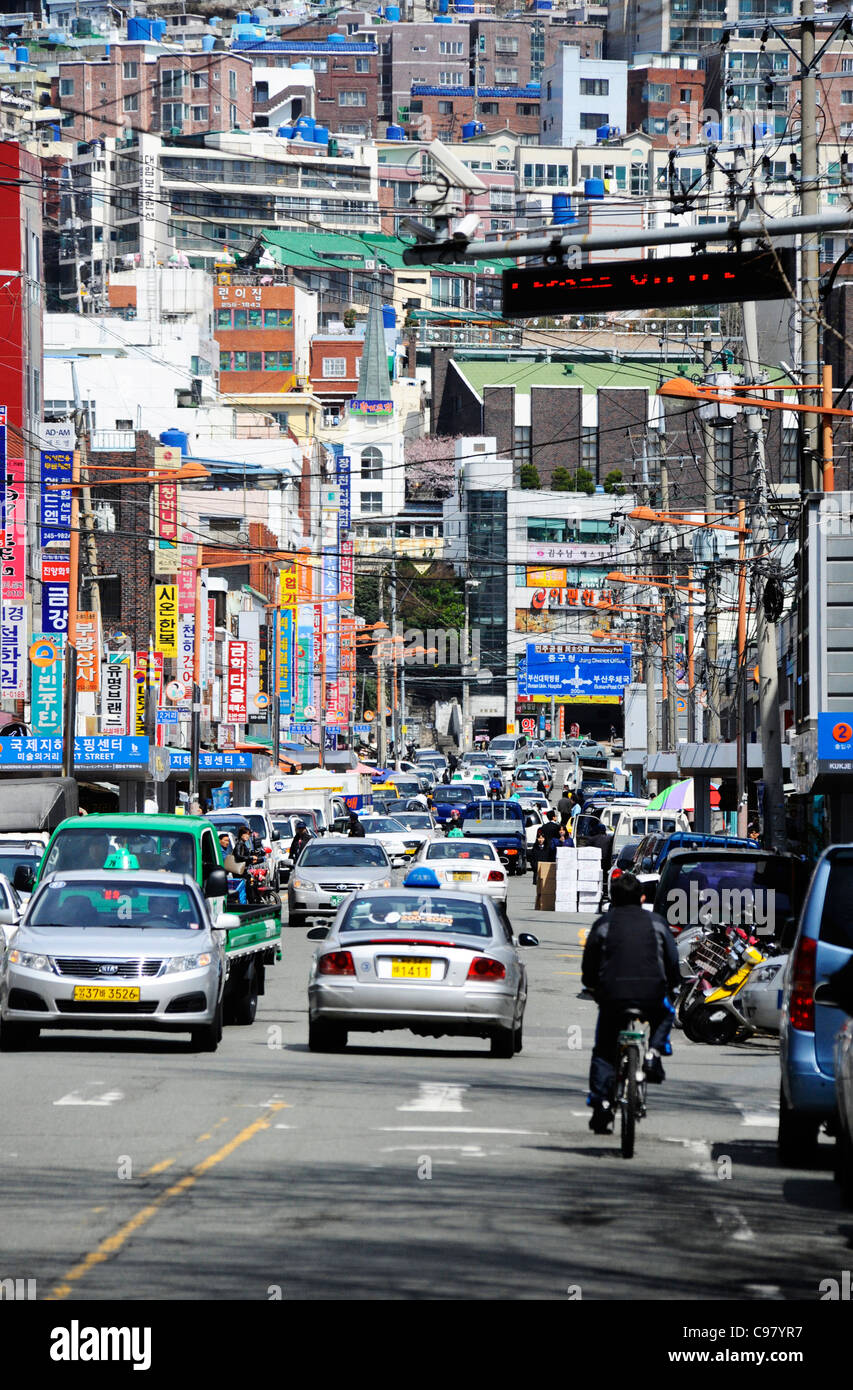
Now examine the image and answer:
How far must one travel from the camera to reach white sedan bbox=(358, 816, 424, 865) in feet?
180

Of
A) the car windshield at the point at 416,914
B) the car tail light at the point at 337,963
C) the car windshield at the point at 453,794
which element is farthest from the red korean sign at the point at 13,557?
the car tail light at the point at 337,963

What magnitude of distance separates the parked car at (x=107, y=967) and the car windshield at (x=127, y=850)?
11.3 ft

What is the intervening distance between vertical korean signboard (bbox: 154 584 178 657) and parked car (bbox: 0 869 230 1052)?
47918 millimetres

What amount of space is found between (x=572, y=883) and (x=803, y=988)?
111 feet

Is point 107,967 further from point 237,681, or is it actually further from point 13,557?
point 237,681

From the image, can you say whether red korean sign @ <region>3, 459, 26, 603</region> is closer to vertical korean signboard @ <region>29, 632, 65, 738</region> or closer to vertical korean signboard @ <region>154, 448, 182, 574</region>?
vertical korean signboard @ <region>29, 632, 65, 738</region>

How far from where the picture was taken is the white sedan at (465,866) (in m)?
42.4

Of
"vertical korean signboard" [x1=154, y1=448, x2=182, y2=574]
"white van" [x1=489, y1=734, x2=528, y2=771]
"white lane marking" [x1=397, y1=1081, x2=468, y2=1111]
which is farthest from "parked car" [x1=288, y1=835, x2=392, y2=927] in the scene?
"white van" [x1=489, y1=734, x2=528, y2=771]

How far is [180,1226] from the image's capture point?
10508mm

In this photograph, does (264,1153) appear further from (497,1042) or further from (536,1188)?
(497,1042)

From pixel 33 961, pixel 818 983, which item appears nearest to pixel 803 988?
pixel 818 983

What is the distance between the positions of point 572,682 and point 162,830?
71.3 metres

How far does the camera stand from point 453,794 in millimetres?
77375

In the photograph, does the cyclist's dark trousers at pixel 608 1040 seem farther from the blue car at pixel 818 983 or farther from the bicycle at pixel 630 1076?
the blue car at pixel 818 983
